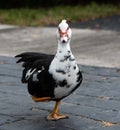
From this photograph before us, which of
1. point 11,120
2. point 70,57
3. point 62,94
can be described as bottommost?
point 11,120

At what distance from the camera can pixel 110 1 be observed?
→ 20250mm

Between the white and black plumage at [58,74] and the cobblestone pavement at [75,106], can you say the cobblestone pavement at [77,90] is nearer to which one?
the cobblestone pavement at [75,106]

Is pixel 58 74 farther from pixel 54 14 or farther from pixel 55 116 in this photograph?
pixel 54 14

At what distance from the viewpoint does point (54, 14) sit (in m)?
16.9

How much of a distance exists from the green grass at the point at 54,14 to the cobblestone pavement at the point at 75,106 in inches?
278

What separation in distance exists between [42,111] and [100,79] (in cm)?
196

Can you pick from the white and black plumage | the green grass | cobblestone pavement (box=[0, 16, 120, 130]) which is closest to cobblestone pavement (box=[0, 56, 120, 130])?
cobblestone pavement (box=[0, 16, 120, 130])

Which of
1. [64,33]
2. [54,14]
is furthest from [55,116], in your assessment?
[54,14]

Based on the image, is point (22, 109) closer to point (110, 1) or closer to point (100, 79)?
point (100, 79)

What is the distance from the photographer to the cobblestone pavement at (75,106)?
5250 millimetres

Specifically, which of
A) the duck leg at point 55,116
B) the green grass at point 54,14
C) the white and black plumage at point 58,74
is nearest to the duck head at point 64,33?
the white and black plumage at point 58,74

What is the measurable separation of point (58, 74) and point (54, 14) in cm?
1204

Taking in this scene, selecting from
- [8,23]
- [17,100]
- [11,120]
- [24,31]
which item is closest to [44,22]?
[8,23]

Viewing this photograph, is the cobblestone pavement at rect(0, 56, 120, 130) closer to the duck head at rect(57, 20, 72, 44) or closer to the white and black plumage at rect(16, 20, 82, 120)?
the white and black plumage at rect(16, 20, 82, 120)
